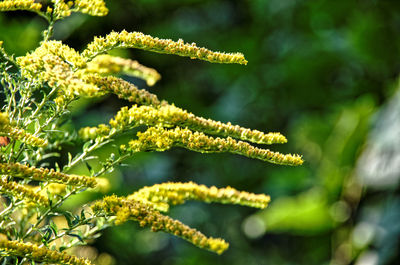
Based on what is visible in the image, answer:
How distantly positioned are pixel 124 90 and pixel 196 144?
0.16m

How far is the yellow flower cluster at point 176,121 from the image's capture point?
872 mm

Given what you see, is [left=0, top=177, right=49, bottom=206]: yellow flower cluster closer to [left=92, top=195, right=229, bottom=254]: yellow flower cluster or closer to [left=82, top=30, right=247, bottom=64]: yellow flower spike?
[left=92, top=195, right=229, bottom=254]: yellow flower cluster

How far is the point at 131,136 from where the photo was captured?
3.25 metres

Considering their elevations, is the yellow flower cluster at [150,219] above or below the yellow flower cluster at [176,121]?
below

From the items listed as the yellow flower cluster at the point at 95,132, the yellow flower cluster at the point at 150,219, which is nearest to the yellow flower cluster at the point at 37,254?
the yellow flower cluster at the point at 150,219

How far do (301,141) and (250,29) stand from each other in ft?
3.29

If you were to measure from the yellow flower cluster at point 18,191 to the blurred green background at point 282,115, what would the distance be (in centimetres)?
212

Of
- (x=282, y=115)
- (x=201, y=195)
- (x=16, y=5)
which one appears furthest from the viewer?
(x=282, y=115)

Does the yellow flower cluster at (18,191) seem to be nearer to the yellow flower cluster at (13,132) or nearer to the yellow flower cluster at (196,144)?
the yellow flower cluster at (13,132)

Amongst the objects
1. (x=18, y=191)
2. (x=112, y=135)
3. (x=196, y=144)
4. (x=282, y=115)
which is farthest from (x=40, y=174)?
(x=282, y=115)

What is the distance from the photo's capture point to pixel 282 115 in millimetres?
4023

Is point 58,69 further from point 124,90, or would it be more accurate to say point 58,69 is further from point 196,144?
point 196,144

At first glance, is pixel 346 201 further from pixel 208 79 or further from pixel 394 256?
pixel 208 79

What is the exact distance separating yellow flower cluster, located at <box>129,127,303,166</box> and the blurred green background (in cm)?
211
